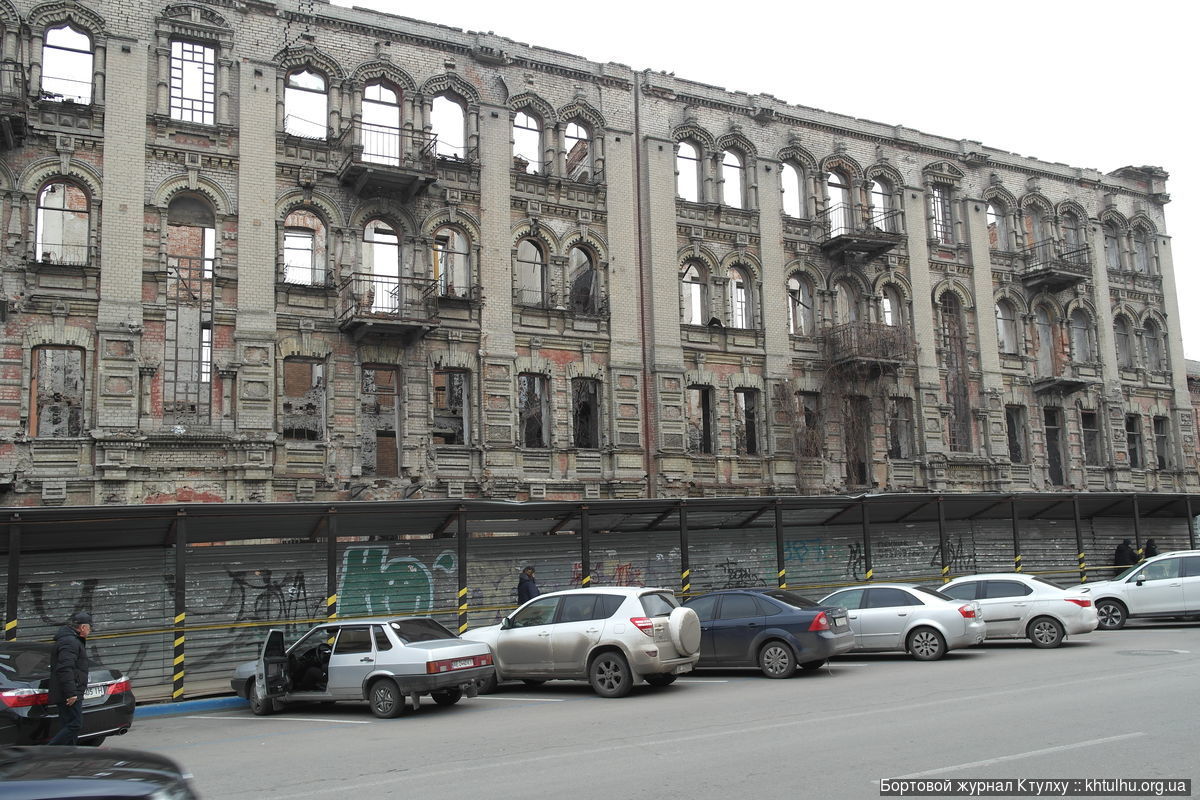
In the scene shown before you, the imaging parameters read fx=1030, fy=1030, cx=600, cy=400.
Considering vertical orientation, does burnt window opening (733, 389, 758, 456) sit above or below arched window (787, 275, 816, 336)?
below

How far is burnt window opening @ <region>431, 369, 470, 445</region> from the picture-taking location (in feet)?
86.8

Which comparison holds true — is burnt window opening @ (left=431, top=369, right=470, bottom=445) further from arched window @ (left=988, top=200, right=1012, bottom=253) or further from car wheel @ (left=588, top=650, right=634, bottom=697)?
arched window @ (left=988, top=200, right=1012, bottom=253)

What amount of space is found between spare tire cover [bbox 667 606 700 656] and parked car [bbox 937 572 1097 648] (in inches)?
256

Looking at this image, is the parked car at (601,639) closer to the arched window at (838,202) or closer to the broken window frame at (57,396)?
the broken window frame at (57,396)

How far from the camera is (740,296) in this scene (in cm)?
3147

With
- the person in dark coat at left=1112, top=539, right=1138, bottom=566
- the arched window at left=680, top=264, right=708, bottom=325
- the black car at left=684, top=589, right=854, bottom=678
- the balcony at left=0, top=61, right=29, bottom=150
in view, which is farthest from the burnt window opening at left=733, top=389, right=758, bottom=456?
the balcony at left=0, top=61, right=29, bottom=150

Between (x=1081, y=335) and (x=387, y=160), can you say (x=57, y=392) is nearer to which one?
(x=387, y=160)

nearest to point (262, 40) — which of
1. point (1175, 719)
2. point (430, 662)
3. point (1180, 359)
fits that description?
point (430, 662)

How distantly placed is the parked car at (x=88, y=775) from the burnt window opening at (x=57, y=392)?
18311mm

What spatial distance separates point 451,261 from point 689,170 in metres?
8.40

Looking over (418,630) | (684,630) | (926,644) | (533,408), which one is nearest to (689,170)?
(533,408)

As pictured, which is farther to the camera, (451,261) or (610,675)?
(451,261)

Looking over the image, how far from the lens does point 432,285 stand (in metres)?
25.7

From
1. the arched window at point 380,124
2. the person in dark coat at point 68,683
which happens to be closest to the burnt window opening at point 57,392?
the arched window at point 380,124
